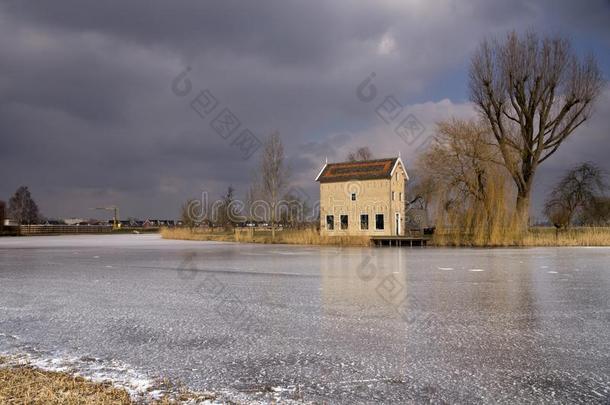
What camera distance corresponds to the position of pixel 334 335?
5.57m

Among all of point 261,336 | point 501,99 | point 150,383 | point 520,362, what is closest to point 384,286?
point 261,336

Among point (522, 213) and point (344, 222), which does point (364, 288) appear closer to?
point (522, 213)

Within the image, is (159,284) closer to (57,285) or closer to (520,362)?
(57,285)

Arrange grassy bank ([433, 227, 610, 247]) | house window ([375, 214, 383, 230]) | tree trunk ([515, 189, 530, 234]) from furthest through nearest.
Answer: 1. house window ([375, 214, 383, 230])
2. tree trunk ([515, 189, 530, 234])
3. grassy bank ([433, 227, 610, 247])

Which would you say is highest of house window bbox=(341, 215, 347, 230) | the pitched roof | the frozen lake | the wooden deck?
the pitched roof

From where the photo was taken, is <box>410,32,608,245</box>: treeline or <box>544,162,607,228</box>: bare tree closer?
Result: <box>410,32,608,245</box>: treeline

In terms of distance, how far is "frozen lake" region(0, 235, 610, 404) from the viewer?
3.95m

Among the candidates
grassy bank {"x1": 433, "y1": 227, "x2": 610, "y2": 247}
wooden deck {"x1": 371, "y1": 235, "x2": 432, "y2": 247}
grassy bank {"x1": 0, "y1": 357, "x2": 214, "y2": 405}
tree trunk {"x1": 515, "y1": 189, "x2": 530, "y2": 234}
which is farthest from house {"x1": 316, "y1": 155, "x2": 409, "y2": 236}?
grassy bank {"x1": 0, "y1": 357, "x2": 214, "y2": 405}

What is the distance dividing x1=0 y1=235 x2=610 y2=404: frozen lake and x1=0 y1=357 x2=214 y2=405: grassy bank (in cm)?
26

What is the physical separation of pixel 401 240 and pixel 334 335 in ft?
81.7

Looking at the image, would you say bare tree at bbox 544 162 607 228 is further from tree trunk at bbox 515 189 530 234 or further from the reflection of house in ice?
the reflection of house in ice

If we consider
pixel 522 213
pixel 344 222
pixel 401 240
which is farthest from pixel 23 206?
pixel 522 213

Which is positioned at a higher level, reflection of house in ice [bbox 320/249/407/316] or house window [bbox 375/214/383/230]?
house window [bbox 375/214/383/230]

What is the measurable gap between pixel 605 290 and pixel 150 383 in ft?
27.4
